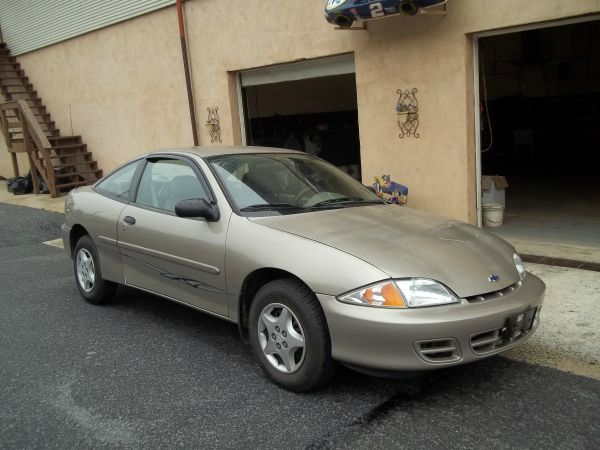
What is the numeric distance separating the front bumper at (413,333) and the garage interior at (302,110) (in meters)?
10.2

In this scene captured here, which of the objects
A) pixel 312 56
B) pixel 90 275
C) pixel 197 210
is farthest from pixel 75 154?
pixel 197 210

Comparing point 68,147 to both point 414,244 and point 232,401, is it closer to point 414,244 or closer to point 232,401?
point 232,401

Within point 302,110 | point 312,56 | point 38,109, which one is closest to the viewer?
point 312,56

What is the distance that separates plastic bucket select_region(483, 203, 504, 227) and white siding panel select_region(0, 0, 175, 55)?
6.56m

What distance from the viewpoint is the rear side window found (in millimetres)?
5128

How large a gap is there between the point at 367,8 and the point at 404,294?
455cm

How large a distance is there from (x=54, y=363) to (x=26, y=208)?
9338mm

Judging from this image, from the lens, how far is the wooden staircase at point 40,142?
1355 cm

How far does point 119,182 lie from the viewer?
5.29 meters

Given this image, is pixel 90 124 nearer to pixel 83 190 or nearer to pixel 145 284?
pixel 83 190

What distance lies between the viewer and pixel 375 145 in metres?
8.02

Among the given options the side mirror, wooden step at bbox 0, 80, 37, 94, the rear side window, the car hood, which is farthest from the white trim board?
wooden step at bbox 0, 80, 37, 94

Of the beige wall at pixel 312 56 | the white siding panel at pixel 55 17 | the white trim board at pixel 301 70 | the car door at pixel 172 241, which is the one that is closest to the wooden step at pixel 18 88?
the white siding panel at pixel 55 17

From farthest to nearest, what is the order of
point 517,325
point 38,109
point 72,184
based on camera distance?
point 38,109, point 72,184, point 517,325
